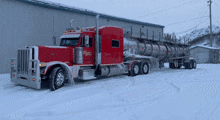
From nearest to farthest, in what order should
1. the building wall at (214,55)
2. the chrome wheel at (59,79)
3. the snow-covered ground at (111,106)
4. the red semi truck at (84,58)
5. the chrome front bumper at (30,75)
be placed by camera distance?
the snow-covered ground at (111,106), the chrome front bumper at (30,75), the red semi truck at (84,58), the chrome wheel at (59,79), the building wall at (214,55)

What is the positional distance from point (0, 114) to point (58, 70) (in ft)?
11.5

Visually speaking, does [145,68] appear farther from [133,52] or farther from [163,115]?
[163,115]

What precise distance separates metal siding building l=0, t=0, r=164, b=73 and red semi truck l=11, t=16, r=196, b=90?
67.0 inches

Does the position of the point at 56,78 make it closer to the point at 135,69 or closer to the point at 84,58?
the point at 84,58

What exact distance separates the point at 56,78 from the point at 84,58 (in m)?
2.25

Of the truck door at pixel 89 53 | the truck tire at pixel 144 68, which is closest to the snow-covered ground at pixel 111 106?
the truck door at pixel 89 53

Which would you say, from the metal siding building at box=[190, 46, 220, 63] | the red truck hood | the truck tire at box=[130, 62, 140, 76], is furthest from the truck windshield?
the metal siding building at box=[190, 46, 220, 63]

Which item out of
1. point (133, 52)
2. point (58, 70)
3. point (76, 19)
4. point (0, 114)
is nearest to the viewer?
point (0, 114)

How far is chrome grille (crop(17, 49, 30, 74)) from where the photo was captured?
7851 mm

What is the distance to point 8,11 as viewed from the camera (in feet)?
49.1

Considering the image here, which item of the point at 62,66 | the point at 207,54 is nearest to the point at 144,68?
the point at 62,66

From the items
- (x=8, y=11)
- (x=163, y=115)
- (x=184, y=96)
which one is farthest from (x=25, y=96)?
(x=8, y=11)

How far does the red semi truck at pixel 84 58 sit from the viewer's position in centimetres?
782

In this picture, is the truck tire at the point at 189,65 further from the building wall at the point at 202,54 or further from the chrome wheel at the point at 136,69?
the building wall at the point at 202,54
